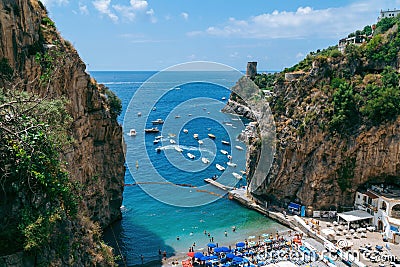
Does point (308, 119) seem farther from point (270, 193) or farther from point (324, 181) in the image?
point (270, 193)

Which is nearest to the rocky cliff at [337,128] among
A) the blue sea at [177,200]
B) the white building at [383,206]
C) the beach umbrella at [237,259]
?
the white building at [383,206]

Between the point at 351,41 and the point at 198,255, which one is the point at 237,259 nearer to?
the point at 198,255

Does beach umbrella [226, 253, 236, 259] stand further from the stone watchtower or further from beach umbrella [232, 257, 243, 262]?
the stone watchtower

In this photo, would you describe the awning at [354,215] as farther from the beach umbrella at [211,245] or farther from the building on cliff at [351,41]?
the building on cliff at [351,41]

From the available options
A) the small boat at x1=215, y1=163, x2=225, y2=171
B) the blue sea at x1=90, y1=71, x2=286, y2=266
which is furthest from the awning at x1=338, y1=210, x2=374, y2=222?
the small boat at x1=215, y1=163, x2=225, y2=171

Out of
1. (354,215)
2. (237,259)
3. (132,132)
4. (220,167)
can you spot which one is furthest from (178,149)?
(237,259)

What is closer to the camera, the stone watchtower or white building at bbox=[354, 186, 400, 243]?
white building at bbox=[354, 186, 400, 243]

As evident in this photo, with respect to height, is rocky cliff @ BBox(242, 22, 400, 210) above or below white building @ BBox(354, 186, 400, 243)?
above
